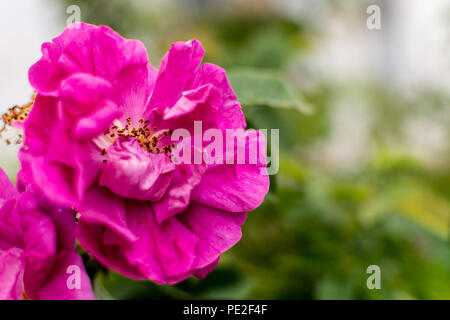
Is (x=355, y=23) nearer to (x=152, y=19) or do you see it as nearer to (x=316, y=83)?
(x=316, y=83)

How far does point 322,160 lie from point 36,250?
0.51 meters

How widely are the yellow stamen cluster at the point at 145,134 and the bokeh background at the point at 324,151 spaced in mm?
47

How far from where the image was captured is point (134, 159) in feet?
0.57

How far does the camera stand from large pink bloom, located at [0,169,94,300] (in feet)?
0.56

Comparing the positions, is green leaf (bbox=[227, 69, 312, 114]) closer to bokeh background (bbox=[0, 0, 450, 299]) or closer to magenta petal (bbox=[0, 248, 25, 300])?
bokeh background (bbox=[0, 0, 450, 299])

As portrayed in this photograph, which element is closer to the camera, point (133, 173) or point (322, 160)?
point (133, 173)

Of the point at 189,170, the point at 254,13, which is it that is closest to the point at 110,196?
the point at 189,170

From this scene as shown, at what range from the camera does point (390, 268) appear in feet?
1.23

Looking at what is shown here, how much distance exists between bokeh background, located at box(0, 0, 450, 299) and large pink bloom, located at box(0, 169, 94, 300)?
3 centimetres

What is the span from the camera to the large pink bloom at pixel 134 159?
17cm

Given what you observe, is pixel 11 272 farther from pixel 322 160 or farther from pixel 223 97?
pixel 322 160

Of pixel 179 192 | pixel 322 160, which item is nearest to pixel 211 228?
pixel 179 192
